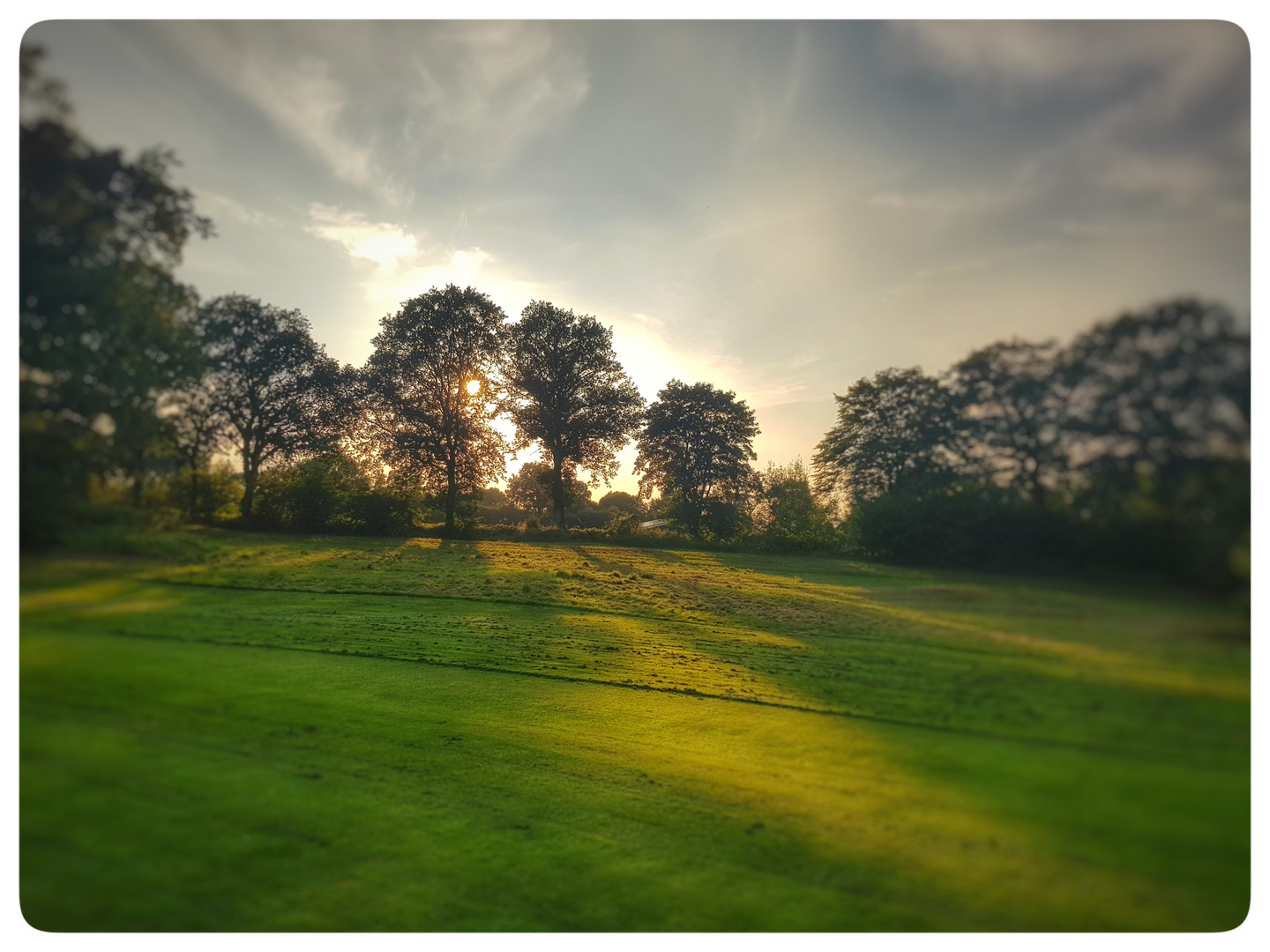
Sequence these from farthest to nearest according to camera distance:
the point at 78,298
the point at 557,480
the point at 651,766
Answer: the point at 557,480, the point at 651,766, the point at 78,298

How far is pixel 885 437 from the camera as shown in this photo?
4.95 m

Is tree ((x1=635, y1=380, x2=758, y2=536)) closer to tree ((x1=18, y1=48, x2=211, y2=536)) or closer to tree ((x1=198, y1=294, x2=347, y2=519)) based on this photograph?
tree ((x1=198, y1=294, x2=347, y2=519))

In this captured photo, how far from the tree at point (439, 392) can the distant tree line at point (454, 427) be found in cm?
2

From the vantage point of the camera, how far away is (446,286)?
6387mm

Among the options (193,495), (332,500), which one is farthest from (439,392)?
(193,495)

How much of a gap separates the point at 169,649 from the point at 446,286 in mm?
4303

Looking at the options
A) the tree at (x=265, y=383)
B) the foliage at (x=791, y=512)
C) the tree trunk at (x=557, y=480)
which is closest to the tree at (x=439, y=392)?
the tree at (x=265, y=383)

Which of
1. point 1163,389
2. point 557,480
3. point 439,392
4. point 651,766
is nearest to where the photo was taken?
point 1163,389

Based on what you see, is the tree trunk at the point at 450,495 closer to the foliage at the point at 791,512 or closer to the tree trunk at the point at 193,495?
the tree trunk at the point at 193,495

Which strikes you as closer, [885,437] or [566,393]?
[885,437]

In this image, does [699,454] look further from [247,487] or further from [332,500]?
[247,487]

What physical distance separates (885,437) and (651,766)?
11.2 feet

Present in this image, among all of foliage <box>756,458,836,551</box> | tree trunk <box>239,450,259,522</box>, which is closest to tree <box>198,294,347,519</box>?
tree trunk <box>239,450,259,522</box>

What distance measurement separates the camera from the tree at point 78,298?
173 inches
